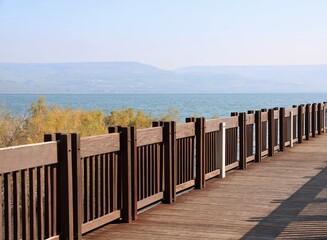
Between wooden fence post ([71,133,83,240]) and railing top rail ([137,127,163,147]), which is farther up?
railing top rail ([137,127,163,147])

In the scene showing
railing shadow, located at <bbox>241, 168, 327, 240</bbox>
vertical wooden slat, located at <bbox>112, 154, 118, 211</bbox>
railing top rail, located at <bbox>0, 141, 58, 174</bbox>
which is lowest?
railing shadow, located at <bbox>241, 168, 327, 240</bbox>

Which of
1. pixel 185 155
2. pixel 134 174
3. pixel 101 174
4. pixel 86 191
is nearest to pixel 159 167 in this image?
pixel 134 174

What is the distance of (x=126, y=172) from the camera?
30.2ft

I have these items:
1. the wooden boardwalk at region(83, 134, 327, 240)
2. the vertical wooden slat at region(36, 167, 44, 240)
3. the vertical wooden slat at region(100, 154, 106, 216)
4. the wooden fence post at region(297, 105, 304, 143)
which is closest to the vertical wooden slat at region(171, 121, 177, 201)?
the wooden boardwalk at region(83, 134, 327, 240)

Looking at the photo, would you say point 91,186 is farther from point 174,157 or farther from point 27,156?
point 174,157

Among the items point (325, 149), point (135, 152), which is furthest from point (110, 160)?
point (325, 149)

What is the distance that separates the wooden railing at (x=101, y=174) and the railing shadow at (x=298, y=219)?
63.2 inches

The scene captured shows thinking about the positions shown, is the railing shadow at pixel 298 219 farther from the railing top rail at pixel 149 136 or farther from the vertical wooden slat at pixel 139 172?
the railing top rail at pixel 149 136

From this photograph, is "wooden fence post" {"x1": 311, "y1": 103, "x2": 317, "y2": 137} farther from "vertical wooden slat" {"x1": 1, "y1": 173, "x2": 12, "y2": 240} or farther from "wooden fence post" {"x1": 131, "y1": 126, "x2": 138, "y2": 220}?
"vertical wooden slat" {"x1": 1, "y1": 173, "x2": 12, "y2": 240}

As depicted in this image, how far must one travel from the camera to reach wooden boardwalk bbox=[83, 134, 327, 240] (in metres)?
8.55

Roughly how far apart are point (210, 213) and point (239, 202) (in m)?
1.10

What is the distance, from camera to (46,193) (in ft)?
24.6

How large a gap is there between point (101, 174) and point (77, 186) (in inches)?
35.3

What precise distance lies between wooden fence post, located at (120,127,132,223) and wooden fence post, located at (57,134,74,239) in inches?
57.2
